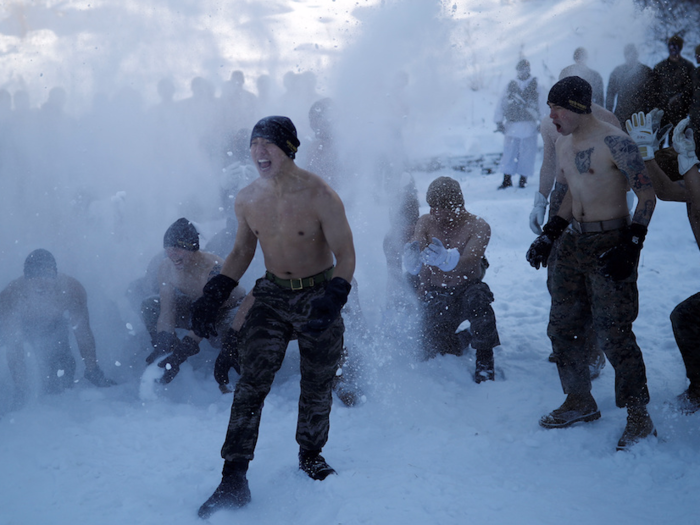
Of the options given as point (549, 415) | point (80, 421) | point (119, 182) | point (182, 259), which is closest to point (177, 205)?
point (119, 182)

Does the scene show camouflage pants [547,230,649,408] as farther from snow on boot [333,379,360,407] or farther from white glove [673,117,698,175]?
snow on boot [333,379,360,407]

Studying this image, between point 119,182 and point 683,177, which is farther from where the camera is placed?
point 119,182

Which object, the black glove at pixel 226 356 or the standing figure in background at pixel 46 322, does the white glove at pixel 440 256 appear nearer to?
the black glove at pixel 226 356

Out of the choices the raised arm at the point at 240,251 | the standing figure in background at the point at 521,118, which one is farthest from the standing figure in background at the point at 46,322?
the standing figure in background at the point at 521,118

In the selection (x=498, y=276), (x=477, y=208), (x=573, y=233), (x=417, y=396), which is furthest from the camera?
(x=477, y=208)

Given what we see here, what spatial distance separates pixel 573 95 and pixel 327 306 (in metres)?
1.76

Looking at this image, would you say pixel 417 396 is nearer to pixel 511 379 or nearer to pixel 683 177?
pixel 511 379

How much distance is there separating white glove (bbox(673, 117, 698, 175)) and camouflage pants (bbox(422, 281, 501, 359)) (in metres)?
1.51

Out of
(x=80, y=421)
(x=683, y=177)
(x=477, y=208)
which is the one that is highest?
(x=683, y=177)

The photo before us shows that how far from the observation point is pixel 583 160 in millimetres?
2781

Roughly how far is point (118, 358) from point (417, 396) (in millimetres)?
2500

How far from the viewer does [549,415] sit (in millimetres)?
3070

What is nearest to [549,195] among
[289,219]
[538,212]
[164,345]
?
[538,212]

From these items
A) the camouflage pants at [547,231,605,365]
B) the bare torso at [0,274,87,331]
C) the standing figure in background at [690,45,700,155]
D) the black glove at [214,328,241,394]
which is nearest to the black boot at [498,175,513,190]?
the standing figure in background at [690,45,700,155]
